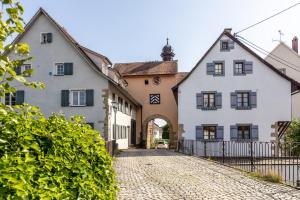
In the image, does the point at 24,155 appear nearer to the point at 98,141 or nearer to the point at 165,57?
the point at 98,141

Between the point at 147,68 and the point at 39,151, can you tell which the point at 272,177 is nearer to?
→ the point at 39,151

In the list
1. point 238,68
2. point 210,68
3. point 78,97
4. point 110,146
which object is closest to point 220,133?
point 210,68

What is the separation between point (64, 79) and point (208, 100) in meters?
11.0

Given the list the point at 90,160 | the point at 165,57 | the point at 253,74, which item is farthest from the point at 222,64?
the point at 90,160

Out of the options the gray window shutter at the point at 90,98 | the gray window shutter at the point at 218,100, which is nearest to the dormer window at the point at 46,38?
the gray window shutter at the point at 90,98

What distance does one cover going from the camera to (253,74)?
24875mm

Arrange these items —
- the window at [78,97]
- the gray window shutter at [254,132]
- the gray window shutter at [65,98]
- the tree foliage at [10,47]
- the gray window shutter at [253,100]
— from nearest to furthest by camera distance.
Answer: the tree foliage at [10,47] < the gray window shutter at [65,98] < the window at [78,97] < the gray window shutter at [254,132] < the gray window shutter at [253,100]

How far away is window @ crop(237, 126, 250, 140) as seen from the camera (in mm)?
24672

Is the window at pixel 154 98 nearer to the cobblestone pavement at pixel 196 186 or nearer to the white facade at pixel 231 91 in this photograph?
the white facade at pixel 231 91

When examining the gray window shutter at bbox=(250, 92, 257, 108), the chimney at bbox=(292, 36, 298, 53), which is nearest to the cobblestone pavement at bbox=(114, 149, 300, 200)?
the gray window shutter at bbox=(250, 92, 257, 108)

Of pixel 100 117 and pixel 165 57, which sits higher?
pixel 165 57

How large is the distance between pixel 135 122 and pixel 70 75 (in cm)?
1304

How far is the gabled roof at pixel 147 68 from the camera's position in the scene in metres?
36.2

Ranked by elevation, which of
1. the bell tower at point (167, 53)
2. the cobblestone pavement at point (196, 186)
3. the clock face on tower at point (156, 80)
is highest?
the bell tower at point (167, 53)
